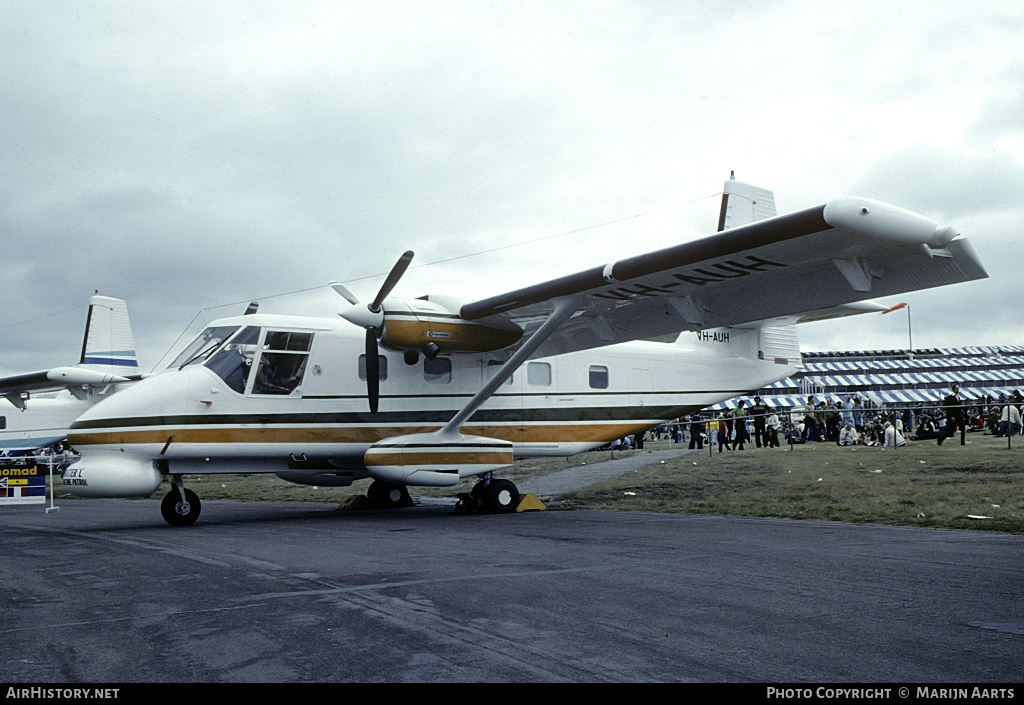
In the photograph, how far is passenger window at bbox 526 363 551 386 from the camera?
15.1 meters

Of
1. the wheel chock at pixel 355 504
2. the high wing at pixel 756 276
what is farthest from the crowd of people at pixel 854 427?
the wheel chock at pixel 355 504

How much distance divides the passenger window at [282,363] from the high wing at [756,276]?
9.33 ft

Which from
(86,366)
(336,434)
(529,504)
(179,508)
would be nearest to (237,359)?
(336,434)

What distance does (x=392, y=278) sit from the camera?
13.1 meters

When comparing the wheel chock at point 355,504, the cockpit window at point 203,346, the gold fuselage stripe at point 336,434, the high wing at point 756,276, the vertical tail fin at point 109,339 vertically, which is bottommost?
the wheel chock at point 355,504

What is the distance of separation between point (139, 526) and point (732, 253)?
9.99 m

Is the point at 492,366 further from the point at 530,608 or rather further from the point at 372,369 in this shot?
the point at 530,608

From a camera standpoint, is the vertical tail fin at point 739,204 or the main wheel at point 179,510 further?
the vertical tail fin at point 739,204

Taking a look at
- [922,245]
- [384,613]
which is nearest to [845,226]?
[922,245]

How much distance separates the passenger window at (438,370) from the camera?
14297 millimetres

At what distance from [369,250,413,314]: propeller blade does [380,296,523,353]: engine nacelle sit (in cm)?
13

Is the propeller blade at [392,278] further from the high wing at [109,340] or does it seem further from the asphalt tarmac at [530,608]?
the high wing at [109,340]

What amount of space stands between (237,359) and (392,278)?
2.83 m
